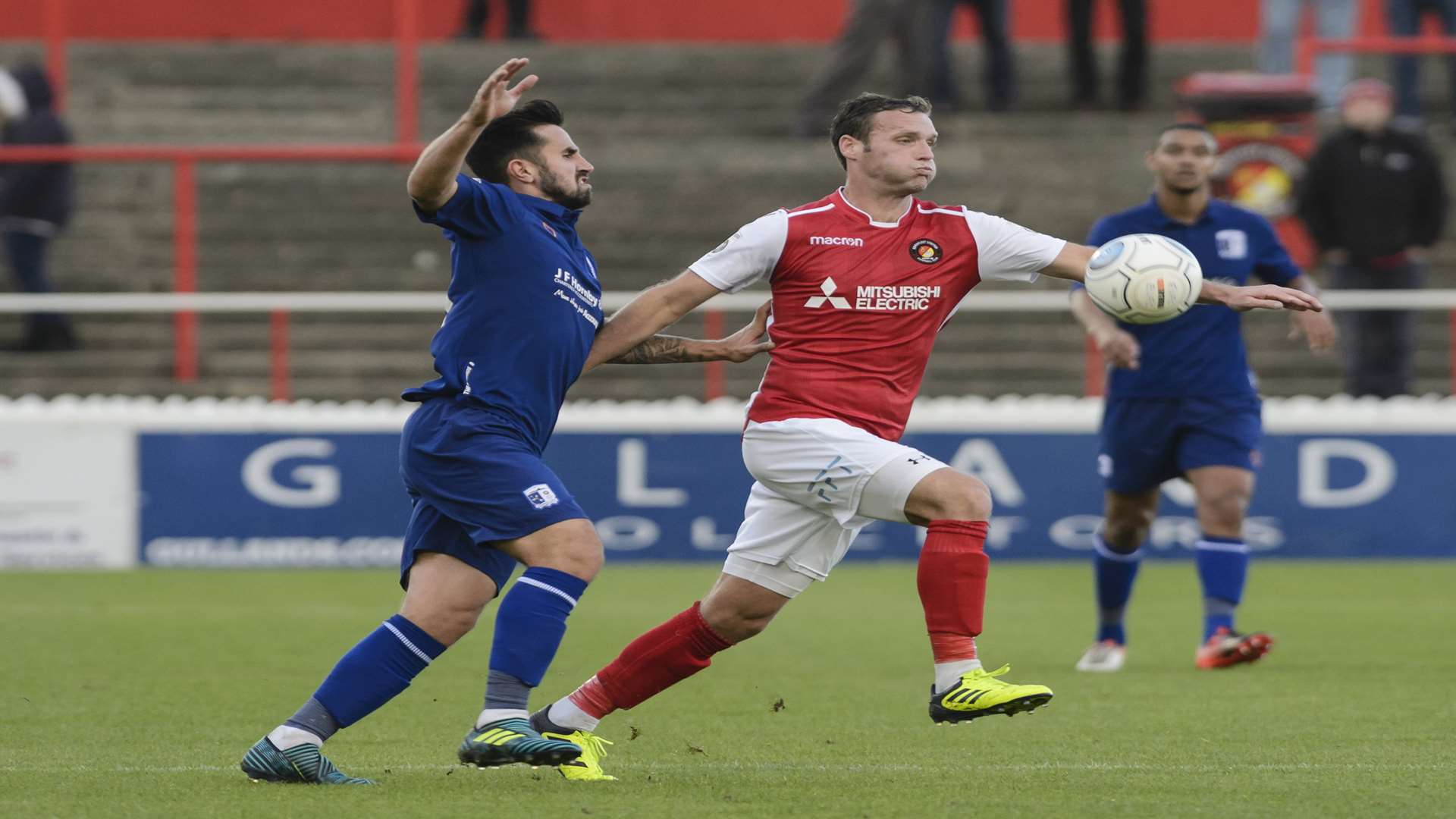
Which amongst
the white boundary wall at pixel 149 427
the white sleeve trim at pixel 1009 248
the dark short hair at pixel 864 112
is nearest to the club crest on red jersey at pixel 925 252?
the white sleeve trim at pixel 1009 248

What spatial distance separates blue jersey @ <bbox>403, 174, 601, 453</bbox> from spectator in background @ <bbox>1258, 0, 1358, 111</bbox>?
1253 centimetres

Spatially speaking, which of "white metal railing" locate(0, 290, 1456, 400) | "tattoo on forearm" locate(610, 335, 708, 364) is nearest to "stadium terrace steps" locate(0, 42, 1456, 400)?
"white metal railing" locate(0, 290, 1456, 400)

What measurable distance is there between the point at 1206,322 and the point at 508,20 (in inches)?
464

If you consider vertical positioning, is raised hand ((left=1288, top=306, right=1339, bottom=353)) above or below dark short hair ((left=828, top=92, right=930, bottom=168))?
below

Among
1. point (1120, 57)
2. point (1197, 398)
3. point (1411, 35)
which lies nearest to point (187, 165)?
point (1197, 398)

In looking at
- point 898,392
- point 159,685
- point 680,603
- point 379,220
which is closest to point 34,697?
point 159,685

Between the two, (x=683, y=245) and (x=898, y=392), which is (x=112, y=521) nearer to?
(x=683, y=245)

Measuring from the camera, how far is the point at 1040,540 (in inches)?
525

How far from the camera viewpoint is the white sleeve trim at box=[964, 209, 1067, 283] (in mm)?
6344

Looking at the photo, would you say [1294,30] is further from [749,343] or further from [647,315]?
[647,315]

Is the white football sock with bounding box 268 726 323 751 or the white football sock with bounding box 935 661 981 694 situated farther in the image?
the white football sock with bounding box 935 661 981 694

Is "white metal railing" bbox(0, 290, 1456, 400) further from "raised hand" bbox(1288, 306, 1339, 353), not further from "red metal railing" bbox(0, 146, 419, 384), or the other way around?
"raised hand" bbox(1288, 306, 1339, 353)

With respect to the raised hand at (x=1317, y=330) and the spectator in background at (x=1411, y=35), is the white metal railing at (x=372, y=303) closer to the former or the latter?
the spectator in background at (x=1411, y=35)

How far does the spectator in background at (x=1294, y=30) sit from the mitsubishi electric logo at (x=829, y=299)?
11.9 meters
